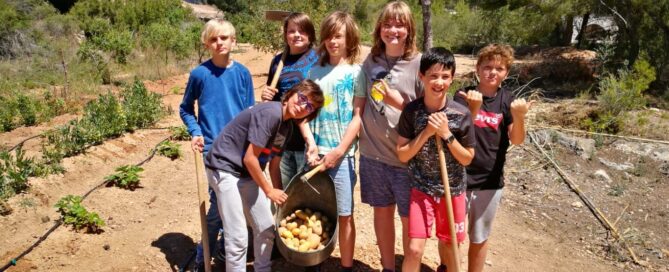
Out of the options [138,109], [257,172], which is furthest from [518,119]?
[138,109]

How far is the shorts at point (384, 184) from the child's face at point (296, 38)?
685 mm

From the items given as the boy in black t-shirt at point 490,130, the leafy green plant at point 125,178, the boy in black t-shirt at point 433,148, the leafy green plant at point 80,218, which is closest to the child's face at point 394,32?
the boy in black t-shirt at point 433,148

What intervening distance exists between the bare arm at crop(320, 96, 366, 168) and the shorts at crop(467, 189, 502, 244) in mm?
667

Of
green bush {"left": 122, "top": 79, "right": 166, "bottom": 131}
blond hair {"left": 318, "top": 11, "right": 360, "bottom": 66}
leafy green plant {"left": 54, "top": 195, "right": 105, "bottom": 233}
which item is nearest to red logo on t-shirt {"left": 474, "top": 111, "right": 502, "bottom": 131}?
blond hair {"left": 318, "top": 11, "right": 360, "bottom": 66}

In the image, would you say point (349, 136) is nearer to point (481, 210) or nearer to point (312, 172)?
point (312, 172)

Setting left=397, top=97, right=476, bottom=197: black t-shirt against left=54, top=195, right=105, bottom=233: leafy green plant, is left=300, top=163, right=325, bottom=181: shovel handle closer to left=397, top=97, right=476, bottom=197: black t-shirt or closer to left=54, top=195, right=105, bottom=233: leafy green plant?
left=397, top=97, right=476, bottom=197: black t-shirt

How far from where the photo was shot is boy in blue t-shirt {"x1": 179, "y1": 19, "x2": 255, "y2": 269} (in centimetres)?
264

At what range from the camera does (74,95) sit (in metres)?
7.85

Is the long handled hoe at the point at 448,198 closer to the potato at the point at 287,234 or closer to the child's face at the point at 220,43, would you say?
the potato at the point at 287,234

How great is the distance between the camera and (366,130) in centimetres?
255

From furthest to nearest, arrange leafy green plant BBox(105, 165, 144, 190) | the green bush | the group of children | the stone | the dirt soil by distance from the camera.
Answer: the green bush < the stone < leafy green plant BBox(105, 165, 144, 190) < the dirt soil < the group of children

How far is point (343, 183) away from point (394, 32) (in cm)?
81

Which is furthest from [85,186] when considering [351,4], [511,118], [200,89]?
[351,4]

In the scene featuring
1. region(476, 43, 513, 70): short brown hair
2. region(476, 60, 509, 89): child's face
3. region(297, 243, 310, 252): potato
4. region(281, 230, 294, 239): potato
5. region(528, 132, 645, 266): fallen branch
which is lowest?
region(528, 132, 645, 266): fallen branch
